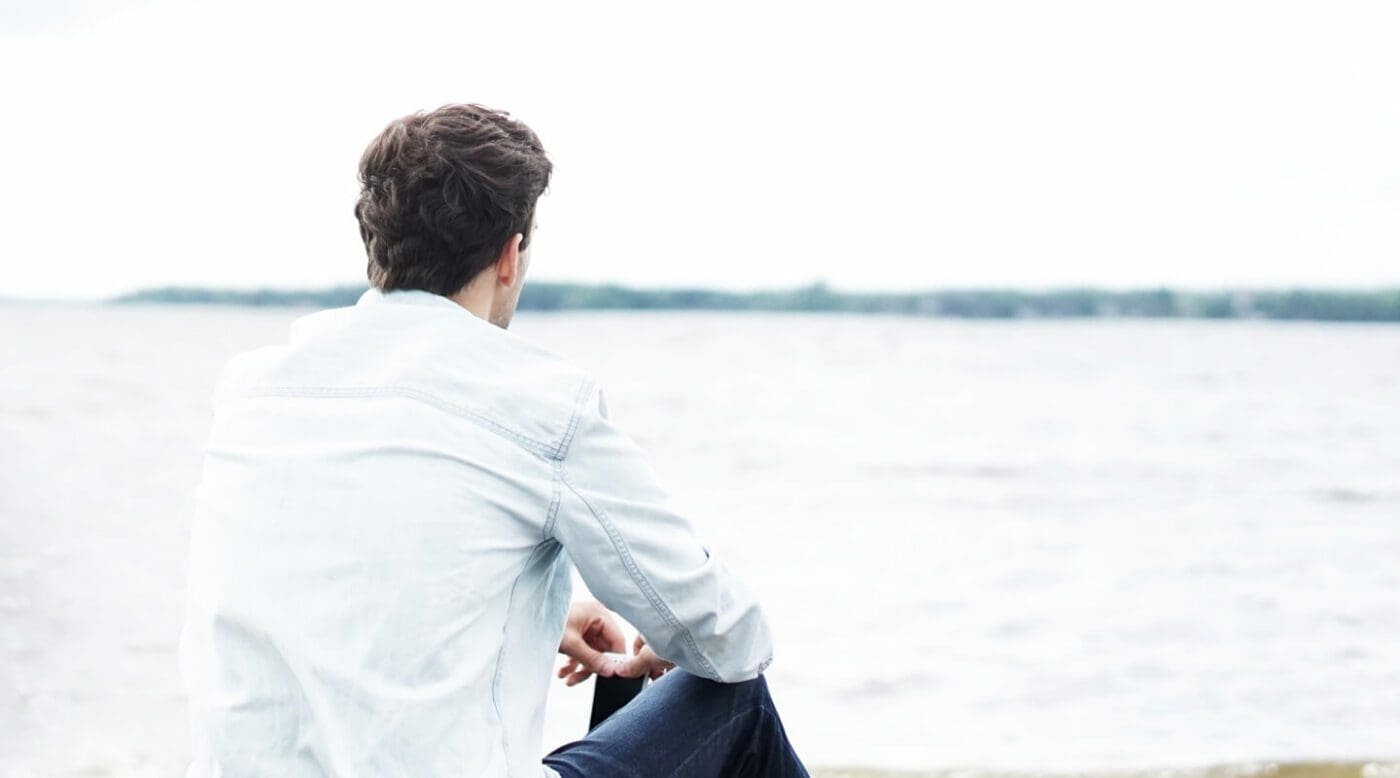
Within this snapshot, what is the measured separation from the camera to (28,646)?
14.9ft

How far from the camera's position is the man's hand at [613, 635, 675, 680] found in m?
1.66

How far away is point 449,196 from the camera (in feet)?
4.05

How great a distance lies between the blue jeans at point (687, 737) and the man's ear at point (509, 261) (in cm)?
51

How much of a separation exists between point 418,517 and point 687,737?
526 mm

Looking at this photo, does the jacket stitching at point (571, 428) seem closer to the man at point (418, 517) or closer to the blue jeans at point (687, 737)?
the man at point (418, 517)

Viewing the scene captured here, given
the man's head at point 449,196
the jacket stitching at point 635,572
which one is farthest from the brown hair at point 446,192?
the jacket stitching at point 635,572

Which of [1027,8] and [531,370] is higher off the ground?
[1027,8]

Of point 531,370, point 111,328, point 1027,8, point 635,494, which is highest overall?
point 1027,8

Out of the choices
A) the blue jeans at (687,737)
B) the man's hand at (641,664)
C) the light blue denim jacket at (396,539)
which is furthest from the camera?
the man's hand at (641,664)

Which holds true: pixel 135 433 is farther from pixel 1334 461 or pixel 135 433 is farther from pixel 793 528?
pixel 1334 461

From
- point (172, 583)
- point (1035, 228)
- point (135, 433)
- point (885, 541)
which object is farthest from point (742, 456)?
point (1035, 228)

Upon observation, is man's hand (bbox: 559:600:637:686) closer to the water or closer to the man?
the man

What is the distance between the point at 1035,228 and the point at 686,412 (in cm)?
1670

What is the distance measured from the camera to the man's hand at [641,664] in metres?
1.66
